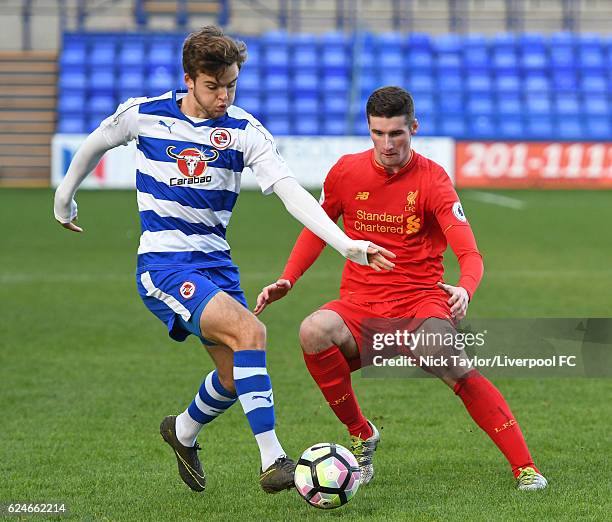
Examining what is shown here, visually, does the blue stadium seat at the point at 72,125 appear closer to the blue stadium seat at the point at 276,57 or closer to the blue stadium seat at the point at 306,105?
the blue stadium seat at the point at 276,57

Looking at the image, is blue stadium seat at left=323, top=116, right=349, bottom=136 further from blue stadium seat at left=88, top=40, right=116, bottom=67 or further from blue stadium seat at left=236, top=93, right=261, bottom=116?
blue stadium seat at left=88, top=40, right=116, bottom=67

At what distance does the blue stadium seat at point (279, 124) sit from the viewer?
28.2 metres

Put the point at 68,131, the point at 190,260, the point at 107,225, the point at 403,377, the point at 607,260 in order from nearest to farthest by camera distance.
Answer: the point at 190,260, the point at 403,377, the point at 607,260, the point at 107,225, the point at 68,131

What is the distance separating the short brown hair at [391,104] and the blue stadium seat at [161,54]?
2457 centimetres

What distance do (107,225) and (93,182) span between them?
7.49m

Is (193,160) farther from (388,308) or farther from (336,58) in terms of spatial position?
(336,58)

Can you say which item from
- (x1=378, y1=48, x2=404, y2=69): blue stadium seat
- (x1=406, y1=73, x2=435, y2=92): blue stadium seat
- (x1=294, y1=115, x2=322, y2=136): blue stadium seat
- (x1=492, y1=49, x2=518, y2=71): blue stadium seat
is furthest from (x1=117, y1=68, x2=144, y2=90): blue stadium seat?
(x1=492, y1=49, x2=518, y2=71): blue stadium seat

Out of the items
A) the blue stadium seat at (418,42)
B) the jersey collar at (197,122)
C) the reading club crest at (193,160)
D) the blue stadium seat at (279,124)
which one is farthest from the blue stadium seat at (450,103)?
the reading club crest at (193,160)

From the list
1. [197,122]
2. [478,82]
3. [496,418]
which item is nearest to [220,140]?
[197,122]

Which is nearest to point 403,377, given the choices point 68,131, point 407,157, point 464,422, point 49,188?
point 464,422

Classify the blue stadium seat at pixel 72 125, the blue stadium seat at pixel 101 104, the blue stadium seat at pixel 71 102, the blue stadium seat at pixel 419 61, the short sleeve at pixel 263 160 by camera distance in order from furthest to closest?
the blue stadium seat at pixel 419 61
the blue stadium seat at pixel 101 104
the blue stadium seat at pixel 71 102
the blue stadium seat at pixel 72 125
the short sleeve at pixel 263 160

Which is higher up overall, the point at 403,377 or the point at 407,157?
the point at 407,157

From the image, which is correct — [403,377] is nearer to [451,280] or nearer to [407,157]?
[407,157]

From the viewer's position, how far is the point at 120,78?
29.2 metres
